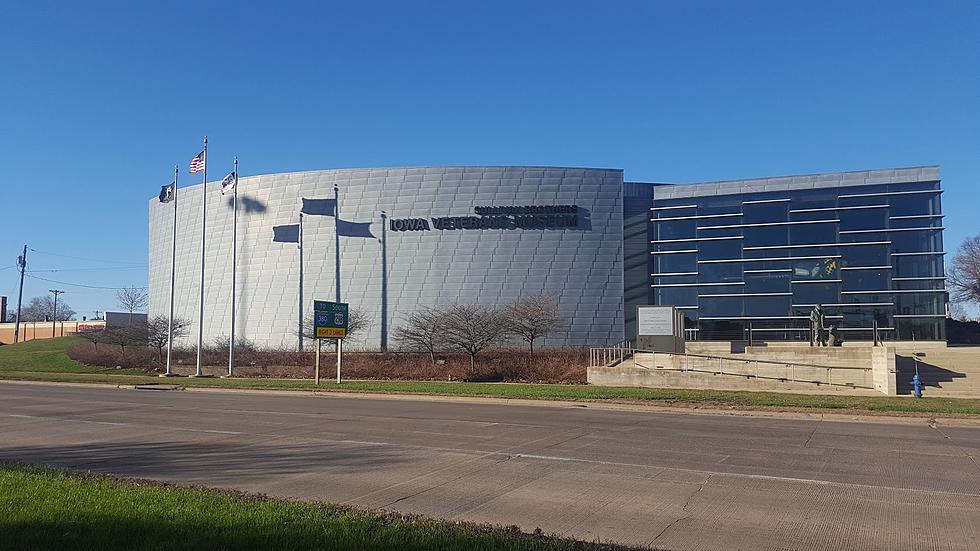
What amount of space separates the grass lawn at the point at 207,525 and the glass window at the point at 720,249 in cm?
5073

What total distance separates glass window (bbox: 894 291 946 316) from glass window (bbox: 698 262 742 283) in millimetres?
10319

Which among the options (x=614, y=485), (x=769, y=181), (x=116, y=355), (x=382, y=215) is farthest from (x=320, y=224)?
(x=614, y=485)

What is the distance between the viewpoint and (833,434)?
54.7 feet

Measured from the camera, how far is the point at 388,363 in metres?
51.4

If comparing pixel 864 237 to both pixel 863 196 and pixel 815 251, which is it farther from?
pixel 815 251

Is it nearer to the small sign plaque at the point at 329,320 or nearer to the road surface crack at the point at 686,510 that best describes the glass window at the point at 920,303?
the small sign plaque at the point at 329,320

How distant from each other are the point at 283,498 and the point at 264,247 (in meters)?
62.2

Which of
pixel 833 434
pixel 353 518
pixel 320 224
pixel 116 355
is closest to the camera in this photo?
pixel 353 518

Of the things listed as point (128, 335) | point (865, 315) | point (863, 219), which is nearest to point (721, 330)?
point (865, 315)

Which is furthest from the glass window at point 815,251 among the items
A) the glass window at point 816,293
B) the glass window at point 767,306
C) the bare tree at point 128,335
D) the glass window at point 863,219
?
the bare tree at point 128,335

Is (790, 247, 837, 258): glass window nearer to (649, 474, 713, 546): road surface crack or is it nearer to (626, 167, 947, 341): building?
(626, 167, 947, 341): building

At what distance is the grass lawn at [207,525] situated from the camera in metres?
6.53

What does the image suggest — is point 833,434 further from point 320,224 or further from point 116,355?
point 116,355

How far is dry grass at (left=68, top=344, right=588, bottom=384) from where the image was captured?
43.7 m
